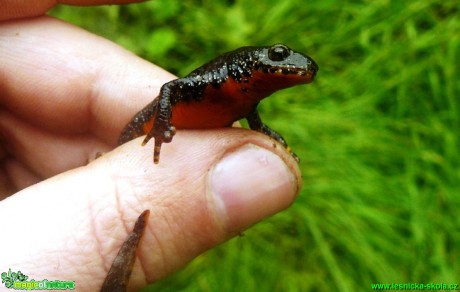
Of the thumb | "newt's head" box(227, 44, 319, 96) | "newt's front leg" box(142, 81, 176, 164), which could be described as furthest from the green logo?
"newt's head" box(227, 44, 319, 96)

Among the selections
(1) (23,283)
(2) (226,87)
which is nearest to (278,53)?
(2) (226,87)

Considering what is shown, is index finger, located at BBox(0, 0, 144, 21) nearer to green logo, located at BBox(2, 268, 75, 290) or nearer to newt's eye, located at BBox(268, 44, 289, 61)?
newt's eye, located at BBox(268, 44, 289, 61)

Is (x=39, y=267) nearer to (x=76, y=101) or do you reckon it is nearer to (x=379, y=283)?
(x=76, y=101)

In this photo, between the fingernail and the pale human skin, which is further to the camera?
the fingernail

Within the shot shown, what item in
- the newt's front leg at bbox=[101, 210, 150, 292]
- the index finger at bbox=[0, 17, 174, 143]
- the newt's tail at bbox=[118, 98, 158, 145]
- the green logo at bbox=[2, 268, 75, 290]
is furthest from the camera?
the index finger at bbox=[0, 17, 174, 143]

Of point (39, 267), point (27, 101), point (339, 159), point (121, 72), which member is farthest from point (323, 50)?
point (39, 267)

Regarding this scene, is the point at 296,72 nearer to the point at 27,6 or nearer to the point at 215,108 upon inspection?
the point at 215,108
